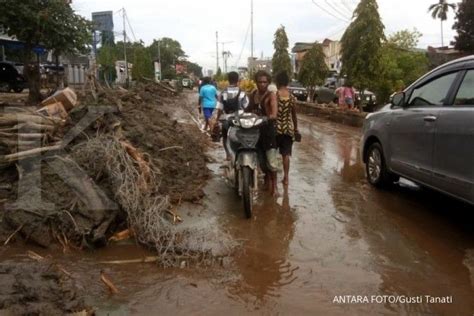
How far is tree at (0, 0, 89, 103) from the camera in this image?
15211 mm

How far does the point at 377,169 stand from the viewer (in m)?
6.95

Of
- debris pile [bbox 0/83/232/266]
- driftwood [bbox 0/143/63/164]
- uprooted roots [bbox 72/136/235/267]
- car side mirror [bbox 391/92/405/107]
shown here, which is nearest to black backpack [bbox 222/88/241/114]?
debris pile [bbox 0/83/232/266]

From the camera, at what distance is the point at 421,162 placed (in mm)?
5496

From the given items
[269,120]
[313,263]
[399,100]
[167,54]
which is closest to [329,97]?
[399,100]

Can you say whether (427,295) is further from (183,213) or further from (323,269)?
(183,213)

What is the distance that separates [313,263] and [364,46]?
14642 mm

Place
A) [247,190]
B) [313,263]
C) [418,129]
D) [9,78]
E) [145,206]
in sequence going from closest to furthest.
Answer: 1. [313,263]
2. [145,206]
3. [247,190]
4. [418,129]
5. [9,78]

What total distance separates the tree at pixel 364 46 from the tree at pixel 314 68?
7.62 metres

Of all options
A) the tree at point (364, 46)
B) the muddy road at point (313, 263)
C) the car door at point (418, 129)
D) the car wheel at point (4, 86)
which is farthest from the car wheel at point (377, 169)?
the car wheel at point (4, 86)

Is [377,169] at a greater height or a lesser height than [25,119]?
lesser

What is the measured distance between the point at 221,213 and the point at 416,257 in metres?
2.34

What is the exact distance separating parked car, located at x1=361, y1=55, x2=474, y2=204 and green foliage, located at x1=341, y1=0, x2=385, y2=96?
11227 millimetres

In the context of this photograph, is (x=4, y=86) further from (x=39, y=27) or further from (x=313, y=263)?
(x=313, y=263)

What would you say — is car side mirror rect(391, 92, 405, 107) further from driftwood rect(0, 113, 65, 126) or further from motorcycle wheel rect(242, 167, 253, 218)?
driftwood rect(0, 113, 65, 126)
